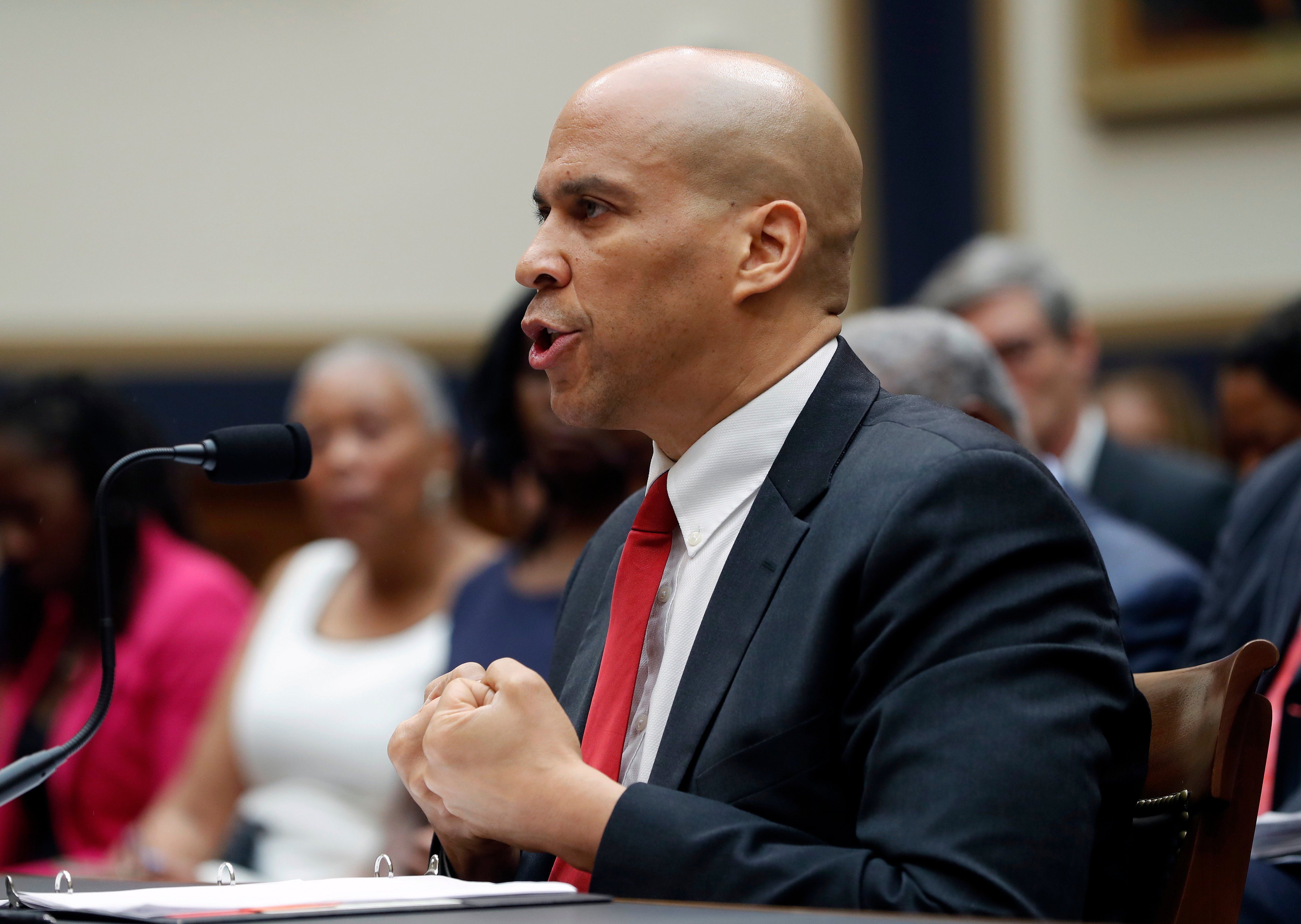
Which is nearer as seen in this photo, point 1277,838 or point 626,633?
point 626,633

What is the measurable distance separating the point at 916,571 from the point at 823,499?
13 cm

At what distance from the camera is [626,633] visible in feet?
4.33

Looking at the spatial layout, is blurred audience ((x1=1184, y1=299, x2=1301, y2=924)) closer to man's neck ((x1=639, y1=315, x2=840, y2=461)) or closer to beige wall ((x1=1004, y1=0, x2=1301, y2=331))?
man's neck ((x1=639, y1=315, x2=840, y2=461))

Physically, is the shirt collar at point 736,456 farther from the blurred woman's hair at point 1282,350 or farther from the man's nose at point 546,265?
the blurred woman's hair at point 1282,350

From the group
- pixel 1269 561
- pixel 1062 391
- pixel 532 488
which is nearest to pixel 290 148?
pixel 532 488

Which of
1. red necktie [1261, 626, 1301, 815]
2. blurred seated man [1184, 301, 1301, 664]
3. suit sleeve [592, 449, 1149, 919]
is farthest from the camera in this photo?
blurred seated man [1184, 301, 1301, 664]

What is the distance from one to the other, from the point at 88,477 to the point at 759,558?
2434 mm

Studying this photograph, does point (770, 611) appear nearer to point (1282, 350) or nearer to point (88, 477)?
point (1282, 350)

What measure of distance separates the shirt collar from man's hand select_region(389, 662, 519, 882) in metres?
0.22

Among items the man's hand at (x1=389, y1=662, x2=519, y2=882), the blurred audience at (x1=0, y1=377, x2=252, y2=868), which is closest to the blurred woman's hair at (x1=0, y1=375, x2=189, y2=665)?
the blurred audience at (x1=0, y1=377, x2=252, y2=868)

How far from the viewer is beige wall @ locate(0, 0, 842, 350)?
16.0 feet

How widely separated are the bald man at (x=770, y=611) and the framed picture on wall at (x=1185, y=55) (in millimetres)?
3705

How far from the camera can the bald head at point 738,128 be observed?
4.15ft

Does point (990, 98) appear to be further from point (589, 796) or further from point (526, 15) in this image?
point (589, 796)
